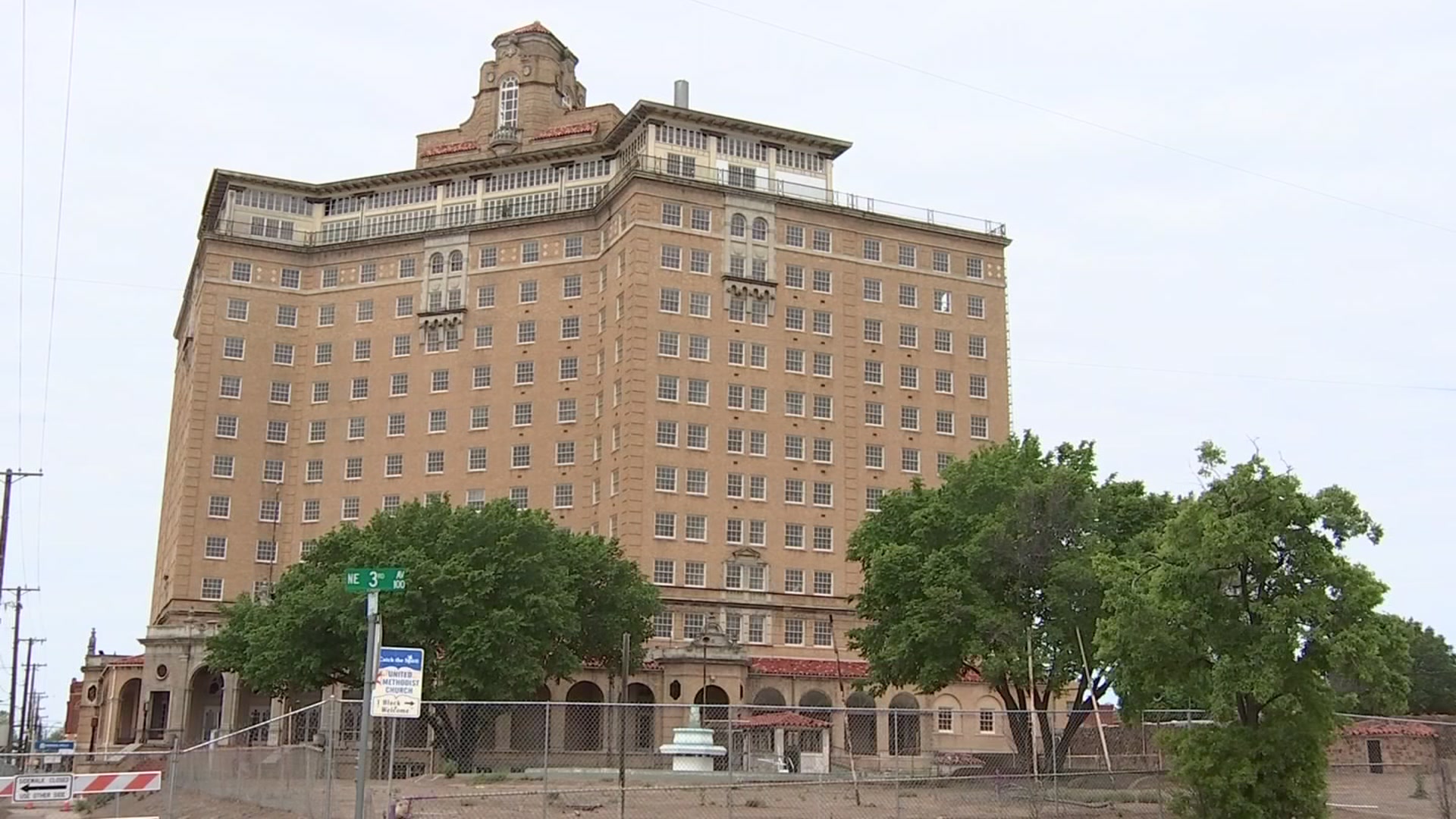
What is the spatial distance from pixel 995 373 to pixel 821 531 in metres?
16.5

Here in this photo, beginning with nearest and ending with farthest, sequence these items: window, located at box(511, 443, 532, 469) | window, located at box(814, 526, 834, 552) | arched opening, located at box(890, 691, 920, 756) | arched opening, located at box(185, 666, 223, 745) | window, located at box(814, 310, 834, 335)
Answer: arched opening, located at box(890, 691, 920, 756)
window, located at box(814, 526, 834, 552)
arched opening, located at box(185, 666, 223, 745)
window, located at box(511, 443, 532, 469)
window, located at box(814, 310, 834, 335)

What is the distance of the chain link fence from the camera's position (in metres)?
29.7

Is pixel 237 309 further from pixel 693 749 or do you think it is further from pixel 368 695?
pixel 368 695

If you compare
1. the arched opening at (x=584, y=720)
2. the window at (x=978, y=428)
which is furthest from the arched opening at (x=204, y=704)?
the window at (x=978, y=428)

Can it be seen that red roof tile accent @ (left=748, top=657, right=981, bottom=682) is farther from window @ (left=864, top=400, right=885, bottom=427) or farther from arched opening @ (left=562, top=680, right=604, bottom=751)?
window @ (left=864, top=400, right=885, bottom=427)

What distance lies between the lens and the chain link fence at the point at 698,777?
2972 centimetres

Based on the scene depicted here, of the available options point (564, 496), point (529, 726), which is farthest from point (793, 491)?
point (529, 726)

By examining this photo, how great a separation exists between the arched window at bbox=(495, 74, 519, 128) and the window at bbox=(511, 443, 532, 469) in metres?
25.7

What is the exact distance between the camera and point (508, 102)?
3991 inches

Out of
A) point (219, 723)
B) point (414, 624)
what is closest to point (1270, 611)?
point (414, 624)

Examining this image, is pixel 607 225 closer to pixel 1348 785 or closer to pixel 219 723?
pixel 219 723

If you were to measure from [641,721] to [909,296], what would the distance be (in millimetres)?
33517

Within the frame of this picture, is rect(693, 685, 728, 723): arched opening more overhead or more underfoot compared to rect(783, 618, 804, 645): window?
more underfoot

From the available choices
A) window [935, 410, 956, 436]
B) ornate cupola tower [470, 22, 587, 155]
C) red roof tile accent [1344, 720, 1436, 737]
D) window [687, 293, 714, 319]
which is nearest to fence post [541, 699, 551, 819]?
red roof tile accent [1344, 720, 1436, 737]
